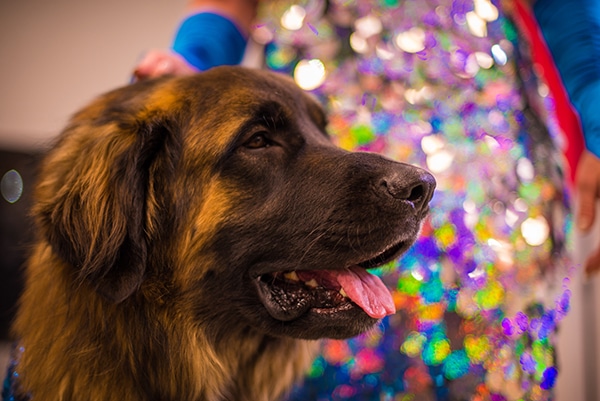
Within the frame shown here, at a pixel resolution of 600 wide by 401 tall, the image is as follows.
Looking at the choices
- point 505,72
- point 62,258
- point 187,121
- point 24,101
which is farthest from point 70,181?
point 24,101

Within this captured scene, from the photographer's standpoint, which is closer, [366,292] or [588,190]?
[366,292]

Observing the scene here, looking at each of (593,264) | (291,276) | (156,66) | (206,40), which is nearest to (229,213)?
(291,276)

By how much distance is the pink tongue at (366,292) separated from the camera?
45.4 inches

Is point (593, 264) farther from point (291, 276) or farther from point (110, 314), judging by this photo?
point (110, 314)

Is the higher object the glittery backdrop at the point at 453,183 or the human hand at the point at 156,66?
the human hand at the point at 156,66

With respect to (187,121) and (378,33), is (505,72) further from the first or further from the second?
(187,121)

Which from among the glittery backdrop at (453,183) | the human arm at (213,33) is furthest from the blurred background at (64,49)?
the glittery backdrop at (453,183)

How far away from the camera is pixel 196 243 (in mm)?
1194

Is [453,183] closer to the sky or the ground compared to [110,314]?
closer to the ground

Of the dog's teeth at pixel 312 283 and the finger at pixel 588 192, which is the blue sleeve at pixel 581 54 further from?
the dog's teeth at pixel 312 283

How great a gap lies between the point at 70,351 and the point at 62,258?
21 centimetres

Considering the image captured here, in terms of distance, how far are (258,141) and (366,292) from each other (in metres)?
Answer: 0.44

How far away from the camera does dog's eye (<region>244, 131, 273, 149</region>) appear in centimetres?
125

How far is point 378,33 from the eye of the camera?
5.44ft
